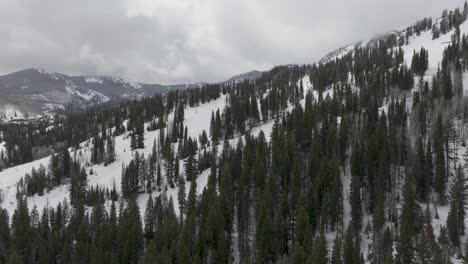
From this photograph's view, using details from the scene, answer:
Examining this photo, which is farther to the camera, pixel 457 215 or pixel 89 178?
pixel 89 178

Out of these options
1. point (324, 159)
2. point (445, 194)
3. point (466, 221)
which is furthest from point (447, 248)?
point (324, 159)

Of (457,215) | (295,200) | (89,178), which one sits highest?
(295,200)

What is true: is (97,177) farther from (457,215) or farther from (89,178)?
(457,215)

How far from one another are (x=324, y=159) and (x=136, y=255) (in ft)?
192

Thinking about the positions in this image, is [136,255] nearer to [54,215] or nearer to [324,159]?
[54,215]

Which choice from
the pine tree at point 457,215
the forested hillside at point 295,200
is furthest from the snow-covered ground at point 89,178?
the pine tree at point 457,215

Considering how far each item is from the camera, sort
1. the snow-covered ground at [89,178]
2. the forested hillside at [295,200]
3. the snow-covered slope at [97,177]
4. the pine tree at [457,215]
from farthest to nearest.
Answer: the snow-covered ground at [89,178], the snow-covered slope at [97,177], the forested hillside at [295,200], the pine tree at [457,215]

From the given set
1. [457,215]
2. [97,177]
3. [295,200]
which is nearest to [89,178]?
[97,177]

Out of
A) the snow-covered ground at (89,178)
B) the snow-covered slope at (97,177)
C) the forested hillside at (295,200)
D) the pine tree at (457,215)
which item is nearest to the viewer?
the pine tree at (457,215)

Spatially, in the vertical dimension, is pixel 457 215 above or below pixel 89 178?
above

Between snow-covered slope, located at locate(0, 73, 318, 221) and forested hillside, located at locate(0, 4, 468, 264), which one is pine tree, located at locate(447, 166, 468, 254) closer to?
forested hillside, located at locate(0, 4, 468, 264)

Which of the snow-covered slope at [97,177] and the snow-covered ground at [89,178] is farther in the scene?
the snow-covered ground at [89,178]

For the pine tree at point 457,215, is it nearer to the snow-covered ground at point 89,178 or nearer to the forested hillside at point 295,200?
the forested hillside at point 295,200

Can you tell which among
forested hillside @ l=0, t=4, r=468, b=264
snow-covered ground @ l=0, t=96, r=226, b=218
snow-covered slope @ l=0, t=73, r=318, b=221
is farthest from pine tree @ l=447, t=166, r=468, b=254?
snow-covered ground @ l=0, t=96, r=226, b=218
